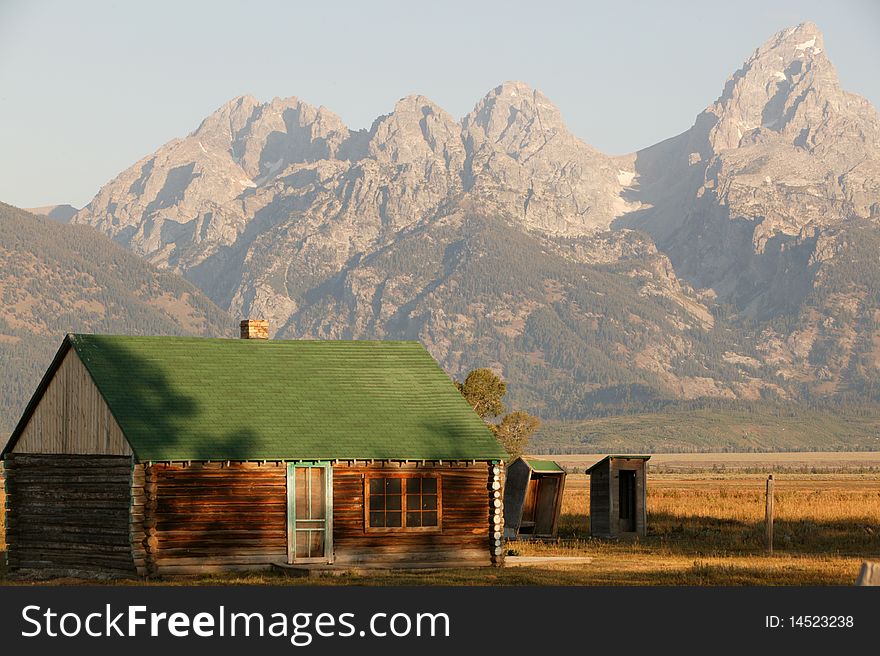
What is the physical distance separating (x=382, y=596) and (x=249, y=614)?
7.56 feet

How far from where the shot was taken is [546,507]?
5234 cm

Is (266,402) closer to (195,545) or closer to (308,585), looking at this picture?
(195,545)

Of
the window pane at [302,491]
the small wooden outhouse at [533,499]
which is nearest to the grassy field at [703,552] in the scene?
the small wooden outhouse at [533,499]

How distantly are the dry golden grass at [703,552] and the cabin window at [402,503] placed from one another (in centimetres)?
142

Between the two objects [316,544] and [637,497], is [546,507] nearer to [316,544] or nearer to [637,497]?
[637,497]

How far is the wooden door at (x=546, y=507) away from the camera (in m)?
52.0

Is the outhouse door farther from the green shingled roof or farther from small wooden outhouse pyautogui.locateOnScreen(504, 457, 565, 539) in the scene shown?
small wooden outhouse pyautogui.locateOnScreen(504, 457, 565, 539)

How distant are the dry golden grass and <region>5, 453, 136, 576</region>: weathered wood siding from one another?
8.78 feet

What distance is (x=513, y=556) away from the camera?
42688mm

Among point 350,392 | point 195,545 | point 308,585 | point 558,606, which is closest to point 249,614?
point 558,606

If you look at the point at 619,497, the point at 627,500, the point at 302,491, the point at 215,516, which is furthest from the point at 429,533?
the point at 627,500

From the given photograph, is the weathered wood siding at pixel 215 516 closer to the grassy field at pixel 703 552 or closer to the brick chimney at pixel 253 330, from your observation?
the grassy field at pixel 703 552

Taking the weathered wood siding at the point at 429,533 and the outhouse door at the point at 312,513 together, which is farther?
the weathered wood siding at the point at 429,533

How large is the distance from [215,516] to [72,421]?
4.51m
